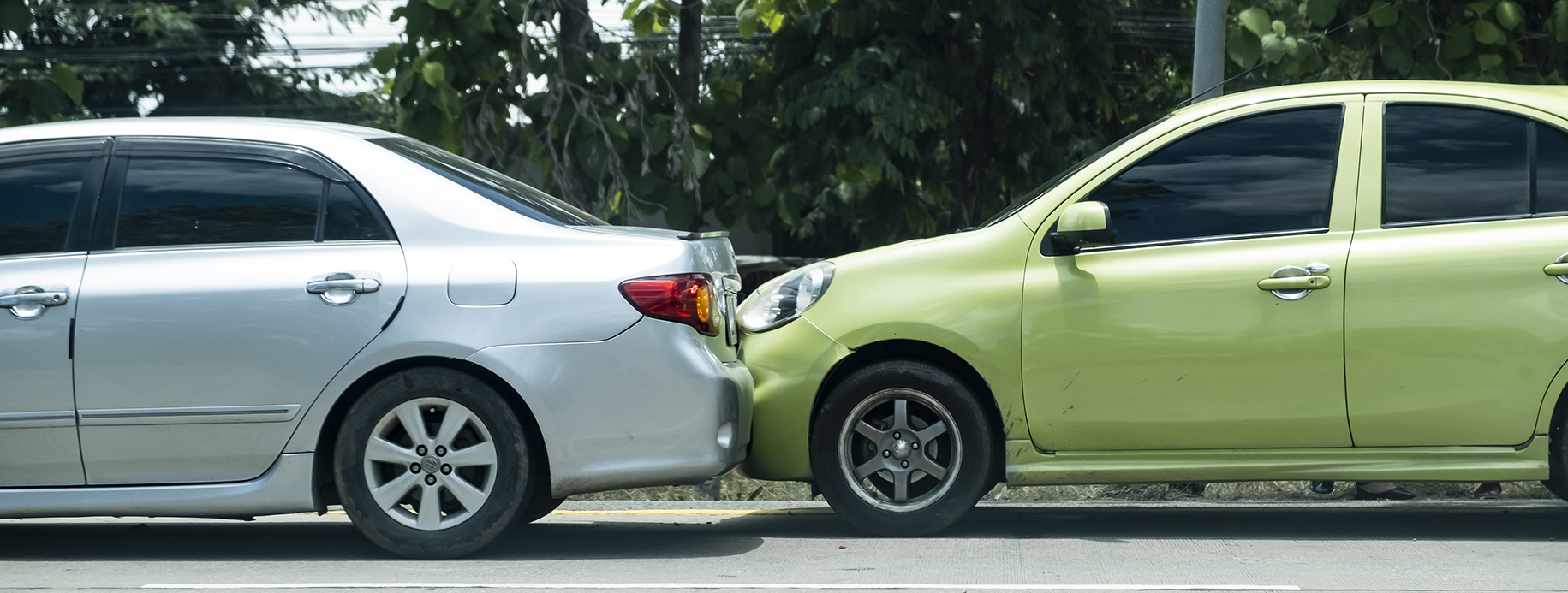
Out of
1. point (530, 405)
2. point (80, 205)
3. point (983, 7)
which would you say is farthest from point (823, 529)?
point (983, 7)

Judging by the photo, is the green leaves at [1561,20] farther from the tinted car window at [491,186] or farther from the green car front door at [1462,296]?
the tinted car window at [491,186]

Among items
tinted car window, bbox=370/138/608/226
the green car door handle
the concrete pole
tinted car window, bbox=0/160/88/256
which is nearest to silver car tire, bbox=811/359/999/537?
the green car door handle

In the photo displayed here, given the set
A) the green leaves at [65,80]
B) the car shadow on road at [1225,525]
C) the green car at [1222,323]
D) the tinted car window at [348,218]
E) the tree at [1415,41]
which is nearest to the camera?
the tinted car window at [348,218]

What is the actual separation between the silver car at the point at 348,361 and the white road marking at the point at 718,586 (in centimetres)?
36

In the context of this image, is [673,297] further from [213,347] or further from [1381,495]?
[1381,495]

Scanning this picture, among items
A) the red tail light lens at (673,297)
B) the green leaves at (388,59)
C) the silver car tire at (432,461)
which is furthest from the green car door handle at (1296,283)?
the green leaves at (388,59)

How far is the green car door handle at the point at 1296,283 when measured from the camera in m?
5.31

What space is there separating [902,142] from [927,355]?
5.76 metres

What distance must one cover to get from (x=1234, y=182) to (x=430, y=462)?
119 inches

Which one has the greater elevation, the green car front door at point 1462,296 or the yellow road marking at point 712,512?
the green car front door at point 1462,296

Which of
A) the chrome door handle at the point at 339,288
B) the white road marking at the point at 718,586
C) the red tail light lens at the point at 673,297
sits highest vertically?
the chrome door handle at the point at 339,288

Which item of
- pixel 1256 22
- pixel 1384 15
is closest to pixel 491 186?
pixel 1256 22

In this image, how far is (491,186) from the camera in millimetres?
5512

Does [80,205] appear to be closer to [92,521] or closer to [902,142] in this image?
[92,521]
